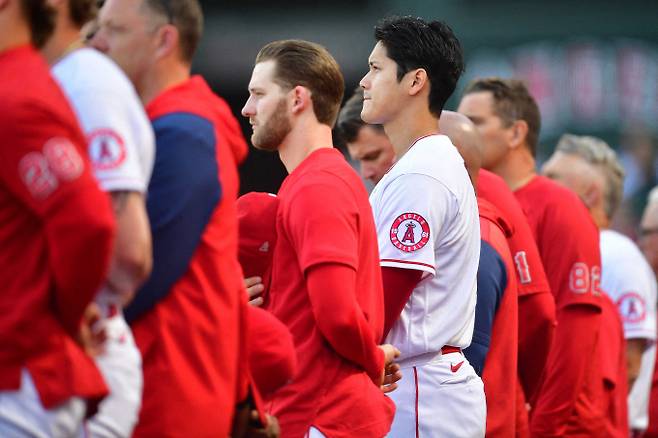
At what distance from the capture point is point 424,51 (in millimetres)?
4770

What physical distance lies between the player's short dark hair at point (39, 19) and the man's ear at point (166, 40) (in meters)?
0.40

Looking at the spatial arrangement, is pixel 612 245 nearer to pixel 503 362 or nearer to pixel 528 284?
pixel 528 284

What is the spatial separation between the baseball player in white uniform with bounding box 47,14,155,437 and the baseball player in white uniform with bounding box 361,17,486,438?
1699mm

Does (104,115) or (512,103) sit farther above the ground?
(104,115)

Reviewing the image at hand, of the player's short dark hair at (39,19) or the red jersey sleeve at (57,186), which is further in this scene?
the player's short dark hair at (39,19)

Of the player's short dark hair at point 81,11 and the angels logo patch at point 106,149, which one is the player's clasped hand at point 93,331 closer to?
the angels logo patch at point 106,149

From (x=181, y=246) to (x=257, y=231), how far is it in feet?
3.30

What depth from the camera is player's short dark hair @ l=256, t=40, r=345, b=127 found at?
433 centimetres

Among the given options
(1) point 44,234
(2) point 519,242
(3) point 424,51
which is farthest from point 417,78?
(1) point 44,234

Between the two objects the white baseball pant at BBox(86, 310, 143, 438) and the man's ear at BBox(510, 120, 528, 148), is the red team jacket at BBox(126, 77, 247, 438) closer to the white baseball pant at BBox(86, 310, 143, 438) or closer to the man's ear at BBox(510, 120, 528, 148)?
the white baseball pant at BBox(86, 310, 143, 438)

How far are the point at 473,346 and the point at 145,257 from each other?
239 centimetres

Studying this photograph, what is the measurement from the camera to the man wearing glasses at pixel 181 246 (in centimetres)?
297

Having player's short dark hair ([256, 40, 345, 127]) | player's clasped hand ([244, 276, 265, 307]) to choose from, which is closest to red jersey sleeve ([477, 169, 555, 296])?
player's short dark hair ([256, 40, 345, 127])

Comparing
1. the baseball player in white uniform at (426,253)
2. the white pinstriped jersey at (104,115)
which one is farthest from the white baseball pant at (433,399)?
the white pinstriped jersey at (104,115)
